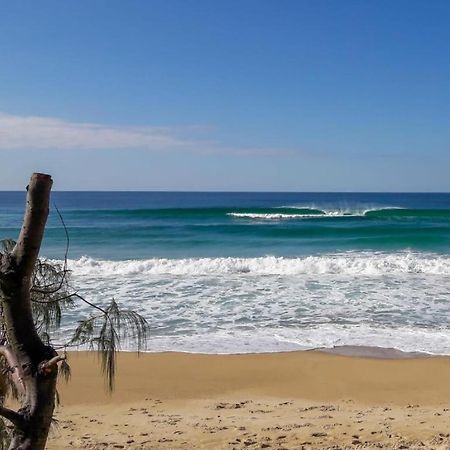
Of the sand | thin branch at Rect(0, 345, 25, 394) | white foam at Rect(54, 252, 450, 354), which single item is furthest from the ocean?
thin branch at Rect(0, 345, 25, 394)

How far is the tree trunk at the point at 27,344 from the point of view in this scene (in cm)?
148

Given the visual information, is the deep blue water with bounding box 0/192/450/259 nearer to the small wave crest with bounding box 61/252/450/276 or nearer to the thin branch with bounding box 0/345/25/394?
the small wave crest with bounding box 61/252/450/276

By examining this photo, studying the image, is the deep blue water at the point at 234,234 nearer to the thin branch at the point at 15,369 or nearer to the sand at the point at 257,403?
the sand at the point at 257,403

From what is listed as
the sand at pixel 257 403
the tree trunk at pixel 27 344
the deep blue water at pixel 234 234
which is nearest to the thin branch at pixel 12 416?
the tree trunk at pixel 27 344

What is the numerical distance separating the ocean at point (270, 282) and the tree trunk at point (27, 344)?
7.53m

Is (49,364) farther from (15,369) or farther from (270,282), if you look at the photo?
(270,282)

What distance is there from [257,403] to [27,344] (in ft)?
18.9

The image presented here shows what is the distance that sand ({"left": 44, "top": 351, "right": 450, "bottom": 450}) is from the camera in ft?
17.7

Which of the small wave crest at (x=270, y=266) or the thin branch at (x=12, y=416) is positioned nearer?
the thin branch at (x=12, y=416)

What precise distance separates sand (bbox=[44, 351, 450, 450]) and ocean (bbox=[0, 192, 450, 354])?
2.70 feet

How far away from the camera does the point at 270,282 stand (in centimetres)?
1560

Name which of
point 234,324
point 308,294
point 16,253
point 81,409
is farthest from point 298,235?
point 16,253

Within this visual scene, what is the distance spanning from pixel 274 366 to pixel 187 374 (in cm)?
136

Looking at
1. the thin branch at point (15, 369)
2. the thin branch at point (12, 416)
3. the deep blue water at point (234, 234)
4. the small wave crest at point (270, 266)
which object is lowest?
the small wave crest at point (270, 266)
